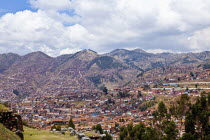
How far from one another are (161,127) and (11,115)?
61.1 metres

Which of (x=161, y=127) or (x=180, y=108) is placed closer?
(x=180, y=108)

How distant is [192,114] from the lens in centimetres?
6109

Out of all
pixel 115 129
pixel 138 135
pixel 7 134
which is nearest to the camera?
pixel 7 134

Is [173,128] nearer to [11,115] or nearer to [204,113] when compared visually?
[204,113]

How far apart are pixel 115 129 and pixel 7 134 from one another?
461 feet

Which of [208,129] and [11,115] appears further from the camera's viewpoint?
[208,129]

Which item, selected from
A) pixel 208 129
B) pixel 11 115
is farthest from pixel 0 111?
pixel 208 129

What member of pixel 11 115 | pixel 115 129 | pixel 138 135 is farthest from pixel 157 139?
pixel 115 129

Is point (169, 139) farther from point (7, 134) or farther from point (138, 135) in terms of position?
point (7, 134)

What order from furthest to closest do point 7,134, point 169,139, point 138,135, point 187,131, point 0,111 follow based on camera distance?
point 138,135
point 187,131
point 169,139
point 0,111
point 7,134

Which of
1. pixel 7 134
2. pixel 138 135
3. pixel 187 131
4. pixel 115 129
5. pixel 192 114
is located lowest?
pixel 115 129

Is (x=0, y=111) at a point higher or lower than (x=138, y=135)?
higher

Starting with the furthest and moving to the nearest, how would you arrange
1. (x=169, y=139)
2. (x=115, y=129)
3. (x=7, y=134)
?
1. (x=115, y=129)
2. (x=169, y=139)
3. (x=7, y=134)

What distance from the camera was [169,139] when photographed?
58.0 metres
